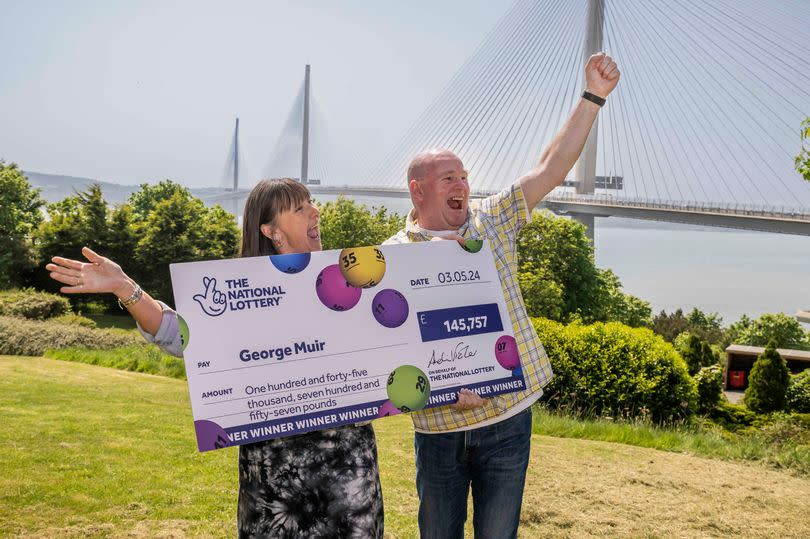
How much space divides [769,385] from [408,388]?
12.5 metres

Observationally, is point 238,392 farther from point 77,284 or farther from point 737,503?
point 737,503

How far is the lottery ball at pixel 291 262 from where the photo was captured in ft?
7.84

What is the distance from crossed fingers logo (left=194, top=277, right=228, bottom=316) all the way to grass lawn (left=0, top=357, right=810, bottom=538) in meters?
2.59

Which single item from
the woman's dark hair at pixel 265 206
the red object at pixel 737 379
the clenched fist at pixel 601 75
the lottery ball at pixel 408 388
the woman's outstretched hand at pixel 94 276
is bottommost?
the red object at pixel 737 379

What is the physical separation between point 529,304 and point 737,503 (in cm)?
1986

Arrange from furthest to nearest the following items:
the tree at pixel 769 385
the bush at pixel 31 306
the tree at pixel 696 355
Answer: the bush at pixel 31 306 → the tree at pixel 696 355 → the tree at pixel 769 385

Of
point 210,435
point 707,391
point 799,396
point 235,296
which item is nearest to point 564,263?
point 799,396

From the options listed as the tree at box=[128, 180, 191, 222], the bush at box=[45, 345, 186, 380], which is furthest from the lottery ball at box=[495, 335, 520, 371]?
the tree at box=[128, 180, 191, 222]

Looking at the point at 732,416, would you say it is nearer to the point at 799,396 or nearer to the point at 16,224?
the point at 799,396

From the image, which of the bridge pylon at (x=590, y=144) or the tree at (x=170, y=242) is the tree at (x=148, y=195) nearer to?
the tree at (x=170, y=242)

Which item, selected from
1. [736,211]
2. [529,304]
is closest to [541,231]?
[529,304]

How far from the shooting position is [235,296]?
2332 mm

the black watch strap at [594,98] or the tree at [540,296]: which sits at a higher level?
the black watch strap at [594,98]

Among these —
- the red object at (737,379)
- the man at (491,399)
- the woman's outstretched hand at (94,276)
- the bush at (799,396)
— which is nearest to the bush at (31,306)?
the red object at (737,379)
